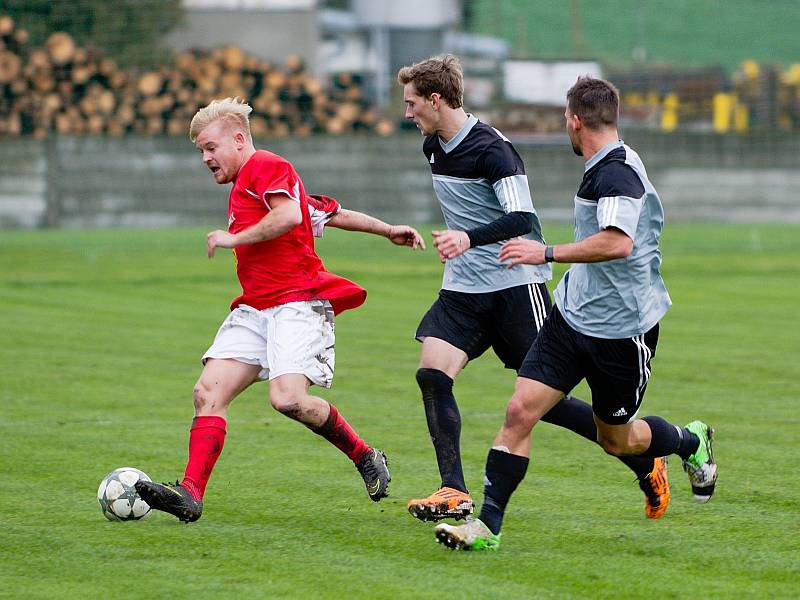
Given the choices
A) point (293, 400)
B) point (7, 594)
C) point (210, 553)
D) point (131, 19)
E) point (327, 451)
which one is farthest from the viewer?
point (131, 19)

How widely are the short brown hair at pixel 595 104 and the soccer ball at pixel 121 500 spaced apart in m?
2.35

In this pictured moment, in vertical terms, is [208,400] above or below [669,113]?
above

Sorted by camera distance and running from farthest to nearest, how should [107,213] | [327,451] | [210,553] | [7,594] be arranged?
1. [107,213]
2. [327,451]
3. [210,553]
4. [7,594]

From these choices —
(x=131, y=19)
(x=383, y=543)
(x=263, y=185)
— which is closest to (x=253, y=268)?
(x=263, y=185)

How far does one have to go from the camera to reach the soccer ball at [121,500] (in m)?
6.38

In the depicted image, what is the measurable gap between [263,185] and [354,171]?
20239 mm

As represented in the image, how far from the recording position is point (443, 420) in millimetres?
6695

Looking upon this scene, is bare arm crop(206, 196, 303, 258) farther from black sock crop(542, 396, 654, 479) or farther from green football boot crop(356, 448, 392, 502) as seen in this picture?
black sock crop(542, 396, 654, 479)

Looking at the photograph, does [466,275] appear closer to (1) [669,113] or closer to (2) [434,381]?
(2) [434,381]

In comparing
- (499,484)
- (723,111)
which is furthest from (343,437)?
(723,111)

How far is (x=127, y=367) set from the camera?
11.5 meters

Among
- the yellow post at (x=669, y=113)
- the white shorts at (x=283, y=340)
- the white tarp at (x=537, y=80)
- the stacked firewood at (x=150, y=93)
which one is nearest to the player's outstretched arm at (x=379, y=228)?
the white shorts at (x=283, y=340)

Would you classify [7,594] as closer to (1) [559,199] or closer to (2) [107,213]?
(2) [107,213]

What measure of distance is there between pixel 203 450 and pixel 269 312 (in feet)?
2.22
